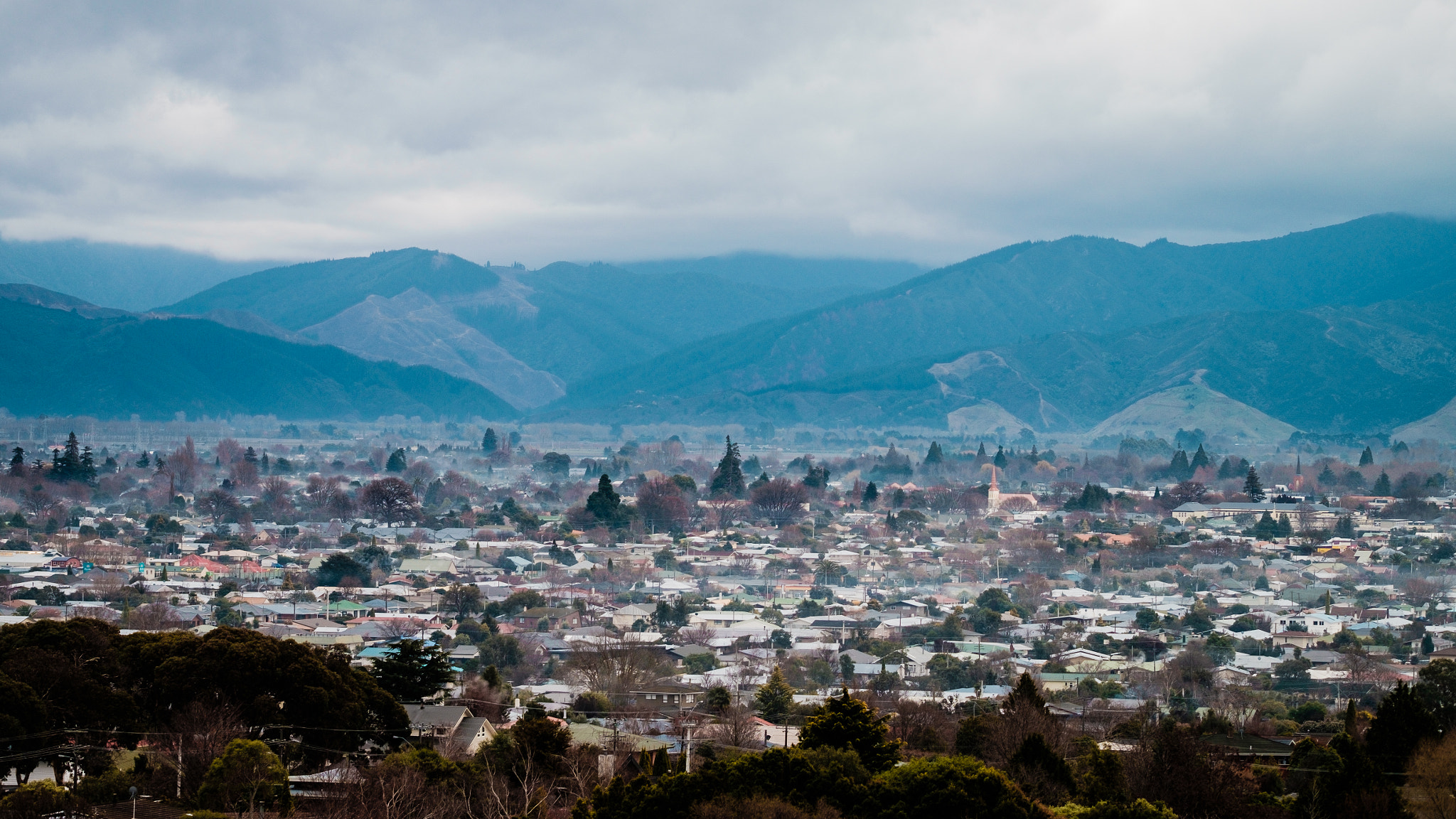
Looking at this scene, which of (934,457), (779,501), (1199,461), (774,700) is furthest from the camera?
(934,457)

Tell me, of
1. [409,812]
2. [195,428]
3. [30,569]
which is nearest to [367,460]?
[195,428]

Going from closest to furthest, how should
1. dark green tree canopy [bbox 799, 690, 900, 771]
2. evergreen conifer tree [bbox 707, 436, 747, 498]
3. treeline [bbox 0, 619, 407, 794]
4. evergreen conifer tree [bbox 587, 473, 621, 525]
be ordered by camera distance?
dark green tree canopy [bbox 799, 690, 900, 771]
treeline [bbox 0, 619, 407, 794]
evergreen conifer tree [bbox 587, 473, 621, 525]
evergreen conifer tree [bbox 707, 436, 747, 498]

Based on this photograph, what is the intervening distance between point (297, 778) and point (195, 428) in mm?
172593

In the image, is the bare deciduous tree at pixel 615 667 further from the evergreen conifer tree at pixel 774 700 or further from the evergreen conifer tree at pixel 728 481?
the evergreen conifer tree at pixel 728 481

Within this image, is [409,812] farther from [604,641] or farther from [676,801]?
[604,641]

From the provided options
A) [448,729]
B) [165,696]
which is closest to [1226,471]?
[448,729]

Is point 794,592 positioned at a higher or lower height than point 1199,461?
lower

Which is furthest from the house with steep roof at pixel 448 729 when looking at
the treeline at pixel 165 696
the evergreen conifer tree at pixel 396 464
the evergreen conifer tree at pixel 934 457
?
the evergreen conifer tree at pixel 934 457

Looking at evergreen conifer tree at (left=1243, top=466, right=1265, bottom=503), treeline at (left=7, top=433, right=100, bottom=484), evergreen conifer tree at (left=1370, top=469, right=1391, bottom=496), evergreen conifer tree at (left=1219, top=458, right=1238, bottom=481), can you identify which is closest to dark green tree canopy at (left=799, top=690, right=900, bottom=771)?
evergreen conifer tree at (left=1243, top=466, right=1265, bottom=503)

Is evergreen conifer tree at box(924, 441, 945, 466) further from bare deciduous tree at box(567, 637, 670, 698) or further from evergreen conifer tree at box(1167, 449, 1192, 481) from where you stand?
bare deciduous tree at box(567, 637, 670, 698)

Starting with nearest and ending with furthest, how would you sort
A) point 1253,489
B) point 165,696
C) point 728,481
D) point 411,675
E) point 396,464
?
point 165,696 → point 411,675 → point 1253,489 → point 728,481 → point 396,464

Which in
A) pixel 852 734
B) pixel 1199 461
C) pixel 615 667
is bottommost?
pixel 615 667

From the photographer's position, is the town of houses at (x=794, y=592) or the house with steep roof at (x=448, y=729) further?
the town of houses at (x=794, y=592)

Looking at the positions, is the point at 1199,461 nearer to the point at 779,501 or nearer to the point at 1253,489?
the point at 1253,489
